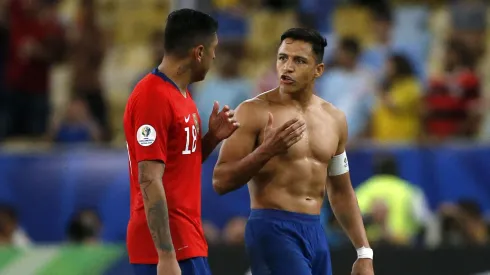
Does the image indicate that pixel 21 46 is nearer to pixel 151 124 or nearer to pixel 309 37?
pixel 309 37

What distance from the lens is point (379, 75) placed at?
1291cm

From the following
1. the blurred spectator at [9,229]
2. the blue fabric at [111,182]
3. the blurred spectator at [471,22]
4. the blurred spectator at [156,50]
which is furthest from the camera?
the blurred spectator at [471,22]

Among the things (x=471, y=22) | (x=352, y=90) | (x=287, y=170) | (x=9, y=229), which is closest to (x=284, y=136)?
(x=287, y=170)

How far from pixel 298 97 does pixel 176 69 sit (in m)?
1.00

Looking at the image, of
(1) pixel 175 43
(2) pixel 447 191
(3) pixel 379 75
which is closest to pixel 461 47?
(3) pixel 379 75

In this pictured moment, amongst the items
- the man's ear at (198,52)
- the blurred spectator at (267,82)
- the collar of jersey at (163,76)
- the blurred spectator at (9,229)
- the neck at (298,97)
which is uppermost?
the man's ear at (198,52)

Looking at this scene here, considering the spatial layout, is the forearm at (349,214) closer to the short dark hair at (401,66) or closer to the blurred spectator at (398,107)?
the blurred spectator at (398,107)

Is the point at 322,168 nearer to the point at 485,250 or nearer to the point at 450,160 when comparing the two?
the point at 485,250

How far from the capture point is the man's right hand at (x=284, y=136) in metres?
6.39

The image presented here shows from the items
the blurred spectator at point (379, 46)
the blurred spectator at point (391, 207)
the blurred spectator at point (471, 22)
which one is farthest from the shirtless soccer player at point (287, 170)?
the blurred spectator at point (471, 22)

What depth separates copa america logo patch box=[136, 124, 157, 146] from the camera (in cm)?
597

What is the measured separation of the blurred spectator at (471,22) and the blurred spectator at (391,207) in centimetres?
272

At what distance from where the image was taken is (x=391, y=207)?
37.2ft

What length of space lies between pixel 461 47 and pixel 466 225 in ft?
8.35
